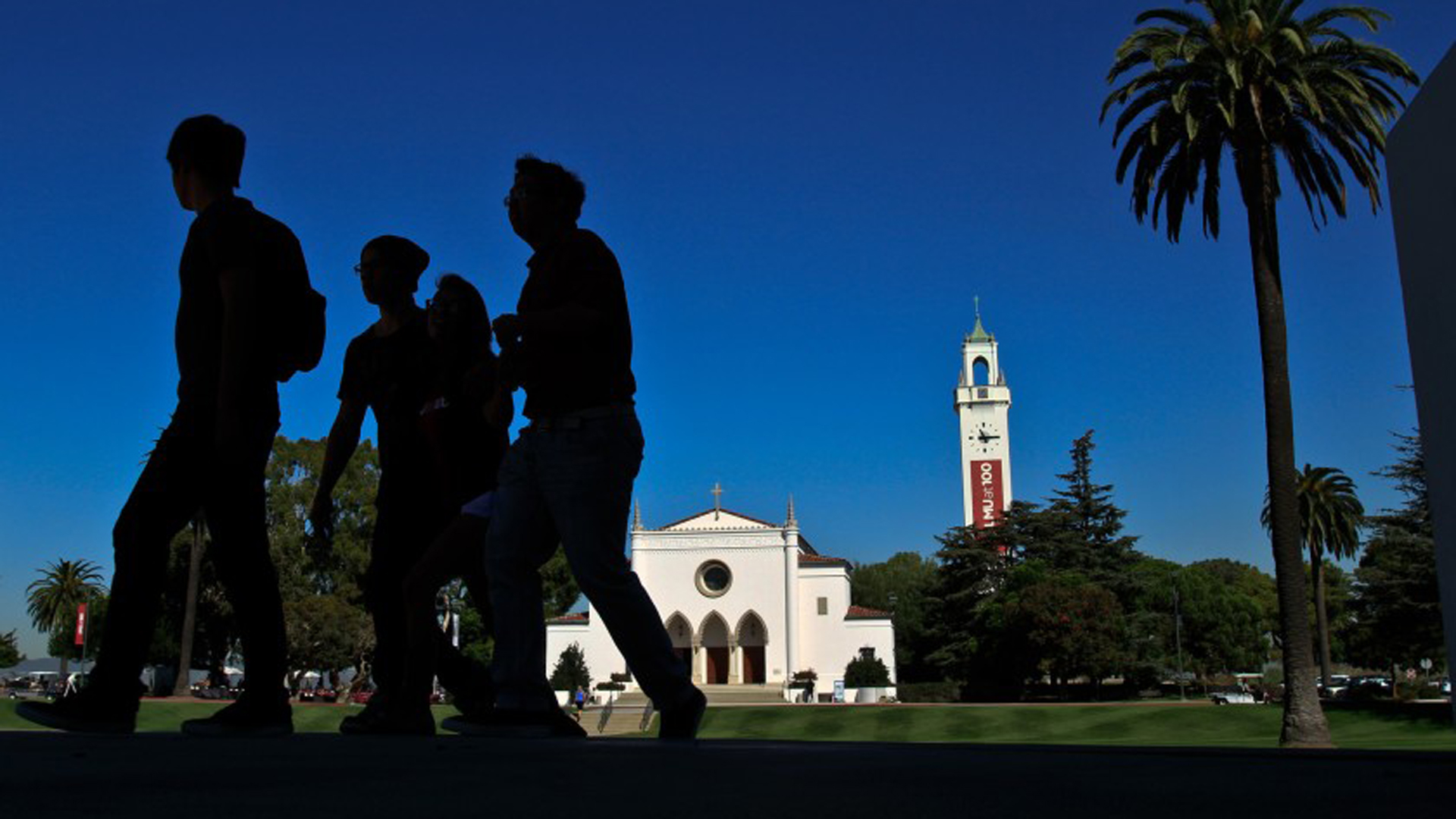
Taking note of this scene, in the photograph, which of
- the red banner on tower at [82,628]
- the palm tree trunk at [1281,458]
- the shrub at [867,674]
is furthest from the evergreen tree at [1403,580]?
the red banner on tower at [82,628]

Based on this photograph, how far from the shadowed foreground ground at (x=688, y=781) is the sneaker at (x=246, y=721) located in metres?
0.62

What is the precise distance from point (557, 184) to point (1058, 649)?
4538cm

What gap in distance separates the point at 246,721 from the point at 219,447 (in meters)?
1.07

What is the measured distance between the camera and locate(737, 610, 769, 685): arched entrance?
204 feet

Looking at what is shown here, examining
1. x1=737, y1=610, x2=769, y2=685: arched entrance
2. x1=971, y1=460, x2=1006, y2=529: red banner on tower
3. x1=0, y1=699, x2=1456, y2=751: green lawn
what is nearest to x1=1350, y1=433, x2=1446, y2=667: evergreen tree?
x1=0, y1=699, x2=1456, y2=751: green lawn

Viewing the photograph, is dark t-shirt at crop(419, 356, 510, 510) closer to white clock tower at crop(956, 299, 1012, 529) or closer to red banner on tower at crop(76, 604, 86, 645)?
red banner on tower at crop(76, 604, 86, 645)

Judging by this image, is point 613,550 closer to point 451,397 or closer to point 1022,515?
point 451,397

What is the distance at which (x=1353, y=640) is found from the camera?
45.5 meters

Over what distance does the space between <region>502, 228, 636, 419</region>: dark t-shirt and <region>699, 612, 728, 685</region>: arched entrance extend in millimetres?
59126

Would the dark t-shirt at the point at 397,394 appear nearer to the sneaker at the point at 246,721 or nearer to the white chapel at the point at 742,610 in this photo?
the sneaker at the point at 246,721

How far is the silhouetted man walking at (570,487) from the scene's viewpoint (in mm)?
4496

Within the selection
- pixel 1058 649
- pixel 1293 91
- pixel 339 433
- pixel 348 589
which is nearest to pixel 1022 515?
pixel 1058 649

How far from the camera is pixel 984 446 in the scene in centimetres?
9025

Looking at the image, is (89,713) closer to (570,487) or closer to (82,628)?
(570,487)
